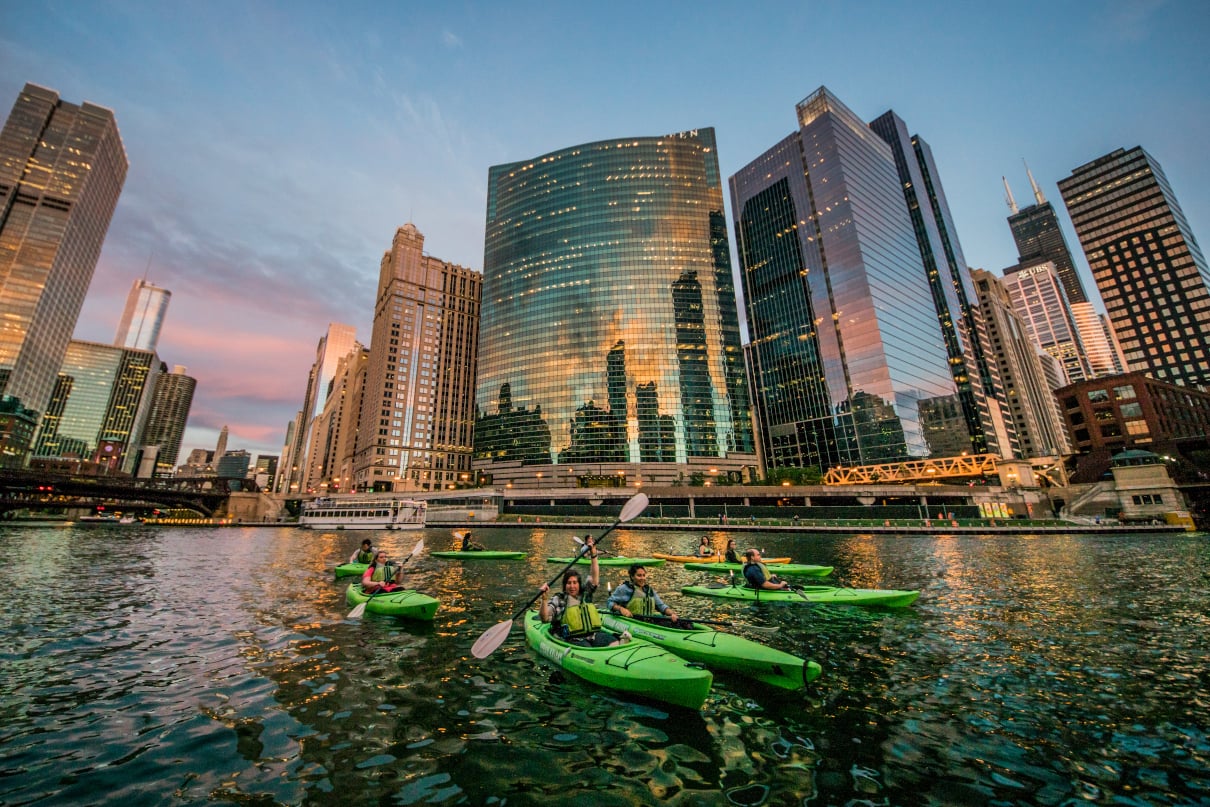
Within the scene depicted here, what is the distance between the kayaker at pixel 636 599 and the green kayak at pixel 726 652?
1.15 feet

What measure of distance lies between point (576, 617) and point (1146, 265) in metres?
195

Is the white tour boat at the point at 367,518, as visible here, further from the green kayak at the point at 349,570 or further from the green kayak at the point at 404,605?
the green kayak at the point at 404,605

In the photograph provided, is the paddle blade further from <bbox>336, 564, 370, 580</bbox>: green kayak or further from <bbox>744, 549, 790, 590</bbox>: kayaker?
<bbox>336, 564, 370, 580</bbox>: green kayak

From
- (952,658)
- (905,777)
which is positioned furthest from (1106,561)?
(905,777)

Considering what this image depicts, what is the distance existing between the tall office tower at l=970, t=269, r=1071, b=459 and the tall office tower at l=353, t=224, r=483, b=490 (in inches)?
6774

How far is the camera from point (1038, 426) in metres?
150

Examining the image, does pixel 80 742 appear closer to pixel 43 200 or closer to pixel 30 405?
pixel 30 405

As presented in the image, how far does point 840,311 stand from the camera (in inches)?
4348

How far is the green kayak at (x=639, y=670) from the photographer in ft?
25.8

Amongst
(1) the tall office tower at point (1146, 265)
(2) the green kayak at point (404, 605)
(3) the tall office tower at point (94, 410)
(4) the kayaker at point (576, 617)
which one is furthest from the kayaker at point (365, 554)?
(3) the tall office tower at point (94, 410)

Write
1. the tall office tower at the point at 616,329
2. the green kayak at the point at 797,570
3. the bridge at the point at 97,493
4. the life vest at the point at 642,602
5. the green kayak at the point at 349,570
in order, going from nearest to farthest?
1. the life vest at the point at 642,602
2. the green kayak at the point at 797,570
3. the green kayak at the point at 349,570
4. the bridge at the point at 97,493
5. the tall office tower at the point at 616,329

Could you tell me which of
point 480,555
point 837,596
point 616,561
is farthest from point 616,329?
point 837,596

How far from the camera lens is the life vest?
1216 centimetres

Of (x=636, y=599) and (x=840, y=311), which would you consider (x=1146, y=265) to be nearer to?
(x=840, y=311)
